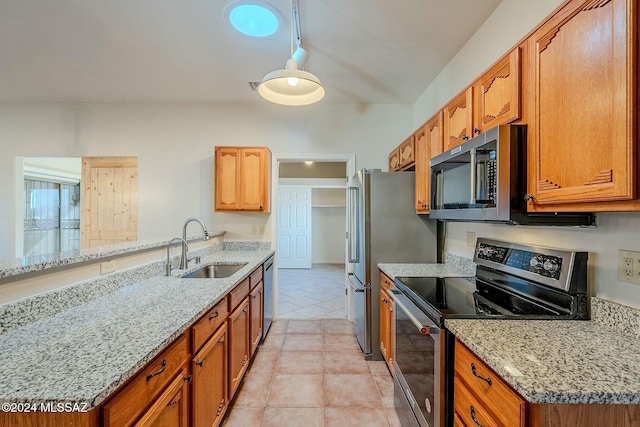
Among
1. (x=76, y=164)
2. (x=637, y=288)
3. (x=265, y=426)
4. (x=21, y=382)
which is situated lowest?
(x=265, y=426)

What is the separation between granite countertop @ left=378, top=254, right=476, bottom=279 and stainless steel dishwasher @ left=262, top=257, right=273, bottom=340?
1.23 metres

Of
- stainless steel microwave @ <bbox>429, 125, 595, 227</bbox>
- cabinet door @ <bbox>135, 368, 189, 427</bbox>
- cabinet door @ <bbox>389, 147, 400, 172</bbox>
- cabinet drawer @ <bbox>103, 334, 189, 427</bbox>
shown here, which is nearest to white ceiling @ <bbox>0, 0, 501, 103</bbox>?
cabinet door @ <bbox>389, 147, 400, 172</bbox>

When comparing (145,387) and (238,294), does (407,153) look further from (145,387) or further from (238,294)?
(145,387)

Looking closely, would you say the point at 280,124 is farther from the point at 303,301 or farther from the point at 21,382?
the point at 21,382

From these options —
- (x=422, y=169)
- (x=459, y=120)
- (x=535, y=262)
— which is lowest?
(x=535, y=262)

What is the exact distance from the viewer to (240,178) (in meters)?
3.24

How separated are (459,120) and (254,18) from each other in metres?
1.54

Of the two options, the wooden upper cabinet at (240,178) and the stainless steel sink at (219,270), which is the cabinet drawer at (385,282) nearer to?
the stainless steel sink at (219,270)

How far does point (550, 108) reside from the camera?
1.11 metres

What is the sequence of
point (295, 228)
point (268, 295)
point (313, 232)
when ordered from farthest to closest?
point (313, 232), point (295, 228), point (268, 295)

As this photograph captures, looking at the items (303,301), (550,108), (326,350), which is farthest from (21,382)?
(303,301)

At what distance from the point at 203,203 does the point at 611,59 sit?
3.53 meters

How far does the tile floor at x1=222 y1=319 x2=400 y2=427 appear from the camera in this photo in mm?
1857

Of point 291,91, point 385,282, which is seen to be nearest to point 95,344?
point 291,91
